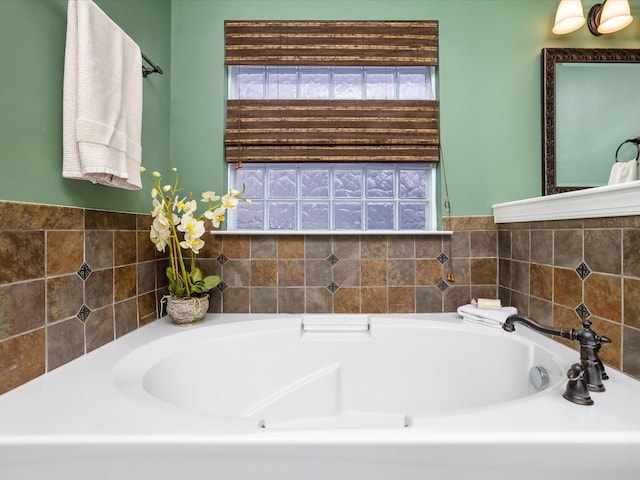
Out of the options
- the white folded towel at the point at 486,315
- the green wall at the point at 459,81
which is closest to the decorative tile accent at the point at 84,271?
the green wall at the point at 459,81

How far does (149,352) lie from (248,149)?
1059 millimetres

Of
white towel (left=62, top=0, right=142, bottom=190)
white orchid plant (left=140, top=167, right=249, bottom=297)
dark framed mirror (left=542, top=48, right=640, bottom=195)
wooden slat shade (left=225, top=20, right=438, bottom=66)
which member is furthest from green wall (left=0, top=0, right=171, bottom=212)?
dark framed mirror (left=542, top=48, right=640, bottom=195)

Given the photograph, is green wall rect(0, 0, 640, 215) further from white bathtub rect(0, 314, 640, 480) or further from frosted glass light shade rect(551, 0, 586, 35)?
white bathtub rect(0, 314, 640, 480)

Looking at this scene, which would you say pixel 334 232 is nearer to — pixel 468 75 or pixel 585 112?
pixel 468 75

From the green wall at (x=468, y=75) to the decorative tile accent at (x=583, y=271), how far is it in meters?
0.60

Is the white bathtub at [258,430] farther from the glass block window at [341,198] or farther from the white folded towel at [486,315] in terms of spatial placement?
the glass block window at [341,198]

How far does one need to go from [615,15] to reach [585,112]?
0.43 meters

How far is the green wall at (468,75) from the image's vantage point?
1.68 m

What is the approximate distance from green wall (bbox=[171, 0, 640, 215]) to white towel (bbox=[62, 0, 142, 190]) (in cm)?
58

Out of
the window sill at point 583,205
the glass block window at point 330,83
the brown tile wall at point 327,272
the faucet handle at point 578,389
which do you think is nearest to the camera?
the faucet handle at point 578,389

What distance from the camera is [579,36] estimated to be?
165 cm

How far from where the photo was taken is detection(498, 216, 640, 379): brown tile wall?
0.95 meters

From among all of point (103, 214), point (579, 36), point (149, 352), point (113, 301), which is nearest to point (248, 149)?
point (103, 214)

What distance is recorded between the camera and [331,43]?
1.68m
